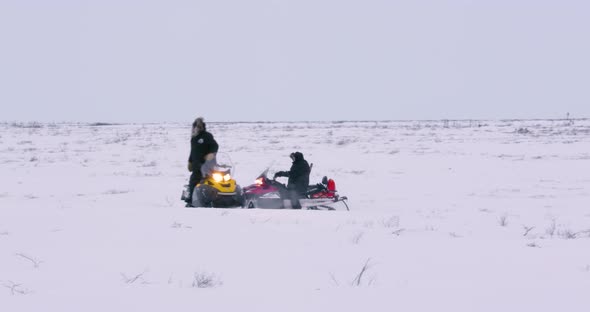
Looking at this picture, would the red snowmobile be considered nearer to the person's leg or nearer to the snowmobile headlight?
the person's leg

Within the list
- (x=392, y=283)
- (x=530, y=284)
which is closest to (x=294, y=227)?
(x=392, y=283)

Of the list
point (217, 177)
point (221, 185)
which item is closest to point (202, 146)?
point (217, 177)

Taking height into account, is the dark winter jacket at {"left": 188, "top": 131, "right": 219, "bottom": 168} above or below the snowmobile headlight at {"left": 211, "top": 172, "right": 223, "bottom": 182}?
above

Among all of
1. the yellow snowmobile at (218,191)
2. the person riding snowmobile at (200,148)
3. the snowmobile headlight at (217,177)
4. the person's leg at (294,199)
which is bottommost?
the person's leg at (294,199)

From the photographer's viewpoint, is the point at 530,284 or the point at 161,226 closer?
the point at 530,284

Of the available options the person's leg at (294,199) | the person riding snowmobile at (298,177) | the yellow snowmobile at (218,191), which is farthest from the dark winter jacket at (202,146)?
the person's leg at (294,199)

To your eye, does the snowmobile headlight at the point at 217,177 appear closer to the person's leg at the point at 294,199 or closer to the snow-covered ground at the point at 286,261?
the person's leg at the point at 294,199

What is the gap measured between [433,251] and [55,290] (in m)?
3.23

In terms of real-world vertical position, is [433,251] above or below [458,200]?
above

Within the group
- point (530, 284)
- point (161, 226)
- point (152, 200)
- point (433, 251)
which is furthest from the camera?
point (152, 200)

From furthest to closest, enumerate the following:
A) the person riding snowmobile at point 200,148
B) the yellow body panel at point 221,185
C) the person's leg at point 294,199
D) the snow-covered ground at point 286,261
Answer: the person's leg at point 294,199, the person riding snowmobile at point 200,148, the yellow body panel at point 221,185, the snow-covered ground at point 286,261

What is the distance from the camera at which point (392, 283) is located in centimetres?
452

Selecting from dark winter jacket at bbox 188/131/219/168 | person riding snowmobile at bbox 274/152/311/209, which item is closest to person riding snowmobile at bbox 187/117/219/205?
dark winter jacket at bbox 188/131/219/168

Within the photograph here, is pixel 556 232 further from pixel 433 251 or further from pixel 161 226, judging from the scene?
pixel 161 226
